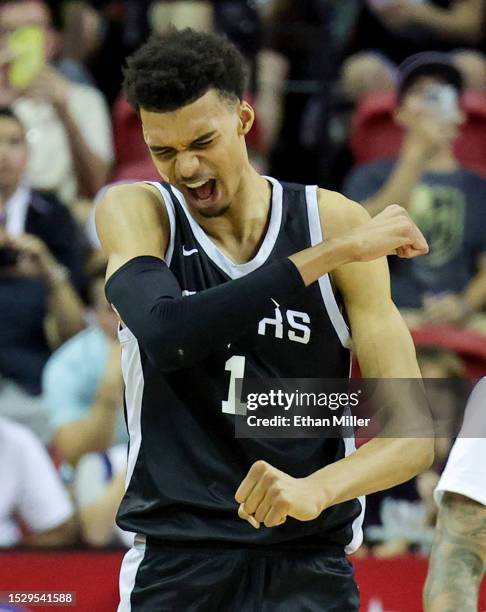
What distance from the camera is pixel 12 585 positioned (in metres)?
4.11

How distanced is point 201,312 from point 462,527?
105 cm

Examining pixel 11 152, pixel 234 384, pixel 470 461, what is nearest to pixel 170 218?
pixel 234 384

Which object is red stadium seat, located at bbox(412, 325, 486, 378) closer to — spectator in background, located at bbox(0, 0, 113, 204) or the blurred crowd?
the blurred crowd

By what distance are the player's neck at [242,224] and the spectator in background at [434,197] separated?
3237 millimetres

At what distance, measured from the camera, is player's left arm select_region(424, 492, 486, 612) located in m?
3.25

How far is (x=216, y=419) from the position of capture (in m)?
2.93

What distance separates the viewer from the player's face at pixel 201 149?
2.95m

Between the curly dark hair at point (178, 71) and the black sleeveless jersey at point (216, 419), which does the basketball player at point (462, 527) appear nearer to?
the black sleeveless jersey at point (216, 419)

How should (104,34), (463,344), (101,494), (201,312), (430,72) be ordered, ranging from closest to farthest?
(201,312)
(101,494)
(463,344)
(430,72)
(104,34)

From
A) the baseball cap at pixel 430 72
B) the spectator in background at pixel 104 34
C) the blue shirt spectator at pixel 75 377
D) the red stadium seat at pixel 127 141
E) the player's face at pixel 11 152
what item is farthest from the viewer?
the spectator in background at pixel 104 34

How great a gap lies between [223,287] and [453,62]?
14.8 feet

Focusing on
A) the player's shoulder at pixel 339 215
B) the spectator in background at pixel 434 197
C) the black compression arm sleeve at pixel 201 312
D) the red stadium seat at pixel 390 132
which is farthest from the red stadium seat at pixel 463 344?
the black compression arm sleeve at pixel 201 312

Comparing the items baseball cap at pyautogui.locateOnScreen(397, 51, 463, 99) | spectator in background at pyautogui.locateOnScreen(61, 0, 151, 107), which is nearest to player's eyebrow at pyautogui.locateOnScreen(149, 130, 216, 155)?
baseball cap at pyautogui.locateOnScreen(397, 51, 463, 99)

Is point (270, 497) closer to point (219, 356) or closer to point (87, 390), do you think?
point (219, 356)
